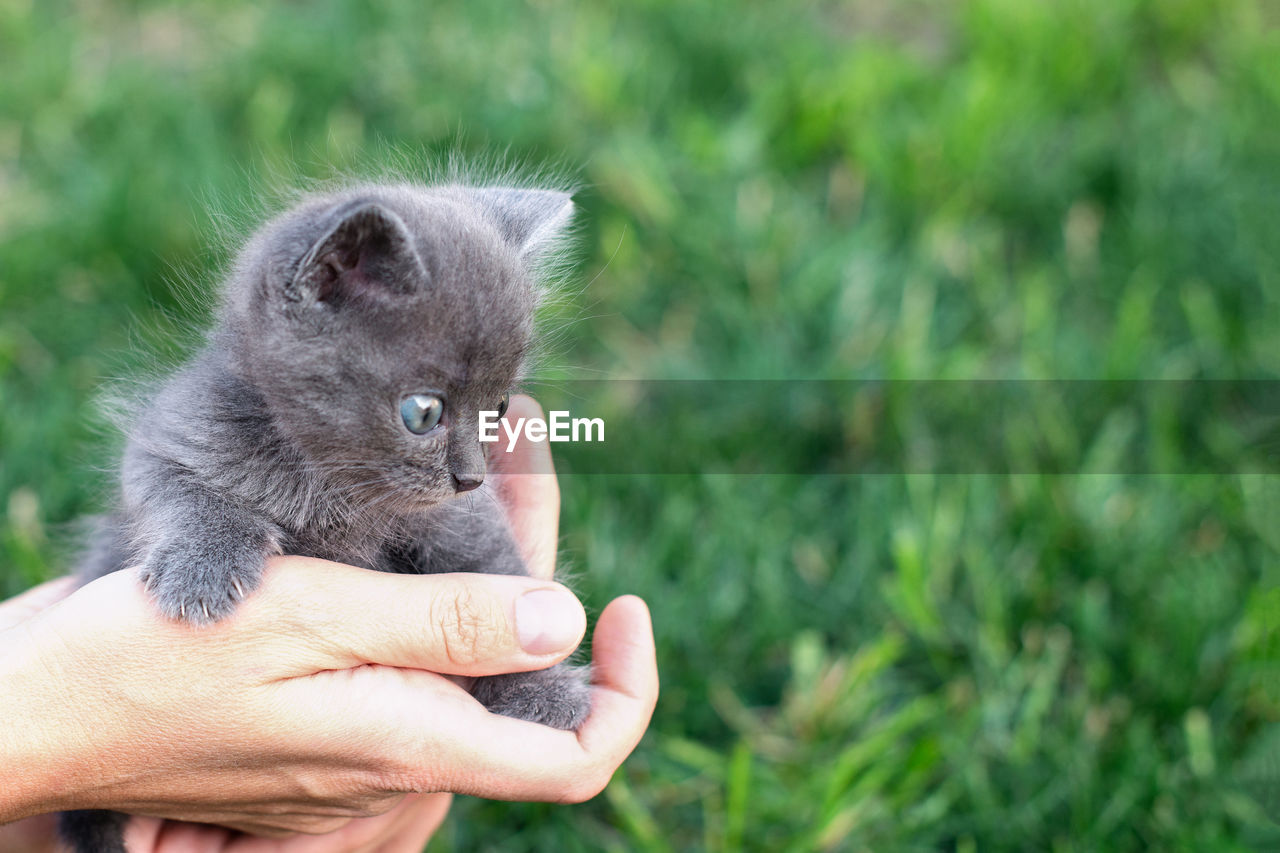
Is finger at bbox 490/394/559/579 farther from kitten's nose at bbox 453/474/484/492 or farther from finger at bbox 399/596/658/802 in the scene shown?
kitten's nose at bbox 453/474/484/492

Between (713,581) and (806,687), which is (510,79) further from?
(806,687)

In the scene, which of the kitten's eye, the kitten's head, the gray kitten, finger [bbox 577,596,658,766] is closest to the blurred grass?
finger [bbox 577,596,658,766]

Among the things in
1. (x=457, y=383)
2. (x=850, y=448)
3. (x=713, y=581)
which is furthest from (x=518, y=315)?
(x=850, y=448)

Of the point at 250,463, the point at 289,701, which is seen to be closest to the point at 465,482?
the point at 250,463

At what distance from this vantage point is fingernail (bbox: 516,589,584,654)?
229cm

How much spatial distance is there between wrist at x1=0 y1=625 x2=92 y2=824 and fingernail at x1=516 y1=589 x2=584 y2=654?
94cm

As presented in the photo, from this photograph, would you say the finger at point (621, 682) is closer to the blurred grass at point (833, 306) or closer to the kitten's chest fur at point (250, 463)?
the blurred grass at point (833, 306)

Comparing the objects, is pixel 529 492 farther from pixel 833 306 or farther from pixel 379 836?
pixel 833 306

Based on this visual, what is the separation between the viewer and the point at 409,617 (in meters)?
2.22

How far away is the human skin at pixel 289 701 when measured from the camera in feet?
6.98

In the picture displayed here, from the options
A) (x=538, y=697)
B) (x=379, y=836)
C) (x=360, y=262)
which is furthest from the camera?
(x=379, y=836)

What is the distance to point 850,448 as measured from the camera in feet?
14.1

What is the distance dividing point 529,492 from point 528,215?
0.81 metres

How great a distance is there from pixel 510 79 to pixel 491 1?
0.96 metres
